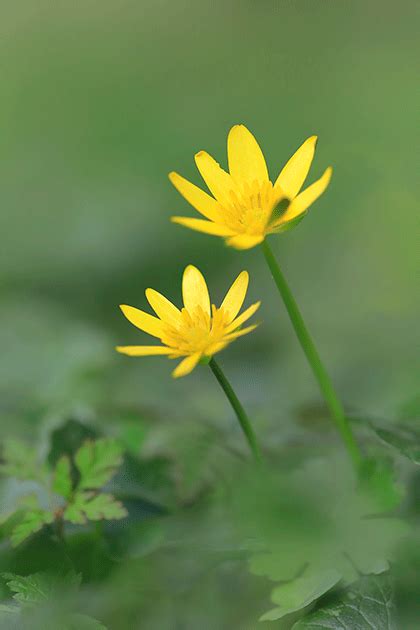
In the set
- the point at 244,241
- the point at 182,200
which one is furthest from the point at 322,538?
the point at 182,200

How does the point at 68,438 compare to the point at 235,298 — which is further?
the point at 68,438

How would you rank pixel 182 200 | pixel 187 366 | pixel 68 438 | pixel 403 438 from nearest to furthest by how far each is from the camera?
1. pixel 187 366
2. pixel 403 438
3. pixel 68 438
4. pixel 182 200

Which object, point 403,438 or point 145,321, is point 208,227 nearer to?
point 145,321

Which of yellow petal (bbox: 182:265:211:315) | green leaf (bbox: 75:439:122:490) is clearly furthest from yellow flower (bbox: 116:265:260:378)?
green leaf (bbox: 75:439:122:490)

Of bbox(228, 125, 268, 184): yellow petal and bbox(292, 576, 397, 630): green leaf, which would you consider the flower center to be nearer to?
bbox(228, 125, 268, 184): yellow petal

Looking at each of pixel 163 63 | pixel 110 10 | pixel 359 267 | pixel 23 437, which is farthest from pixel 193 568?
pixel 110 10

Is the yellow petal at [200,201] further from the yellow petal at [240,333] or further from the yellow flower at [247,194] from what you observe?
the yellow petal at [240,333]
